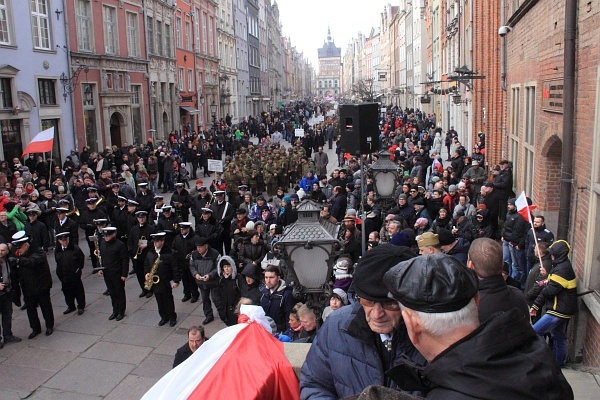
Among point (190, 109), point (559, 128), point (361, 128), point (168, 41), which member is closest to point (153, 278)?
point (361, 128)

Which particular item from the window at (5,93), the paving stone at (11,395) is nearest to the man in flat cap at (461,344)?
the paving stone at (11,395)

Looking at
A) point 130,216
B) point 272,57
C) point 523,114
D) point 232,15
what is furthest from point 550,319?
point 272,57

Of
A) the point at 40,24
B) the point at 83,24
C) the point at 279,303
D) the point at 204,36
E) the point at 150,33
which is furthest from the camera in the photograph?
the point at 204,36

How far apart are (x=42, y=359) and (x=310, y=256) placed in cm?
503

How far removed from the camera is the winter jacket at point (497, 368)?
172 centimetres

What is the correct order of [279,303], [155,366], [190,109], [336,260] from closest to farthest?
1. [279,303]
2. [336,260]
3. [155,366]
4. [190,109]

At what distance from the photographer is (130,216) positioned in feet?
41.4

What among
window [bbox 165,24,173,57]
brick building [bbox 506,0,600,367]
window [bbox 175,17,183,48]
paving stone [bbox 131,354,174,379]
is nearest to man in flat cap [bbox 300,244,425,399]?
brick building [bbox 506,0,600,367]

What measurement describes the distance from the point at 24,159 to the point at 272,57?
236ft

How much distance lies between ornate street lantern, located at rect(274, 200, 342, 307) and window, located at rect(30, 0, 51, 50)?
20.6 metres

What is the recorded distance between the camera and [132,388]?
757 centimetres

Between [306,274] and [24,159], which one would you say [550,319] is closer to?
[306,274]

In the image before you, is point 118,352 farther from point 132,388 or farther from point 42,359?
point 132,388

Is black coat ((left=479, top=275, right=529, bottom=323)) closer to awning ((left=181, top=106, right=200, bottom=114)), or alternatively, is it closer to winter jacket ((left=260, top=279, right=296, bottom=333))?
winter jacket ((left=260, top=279, right=296, bottom=333))
